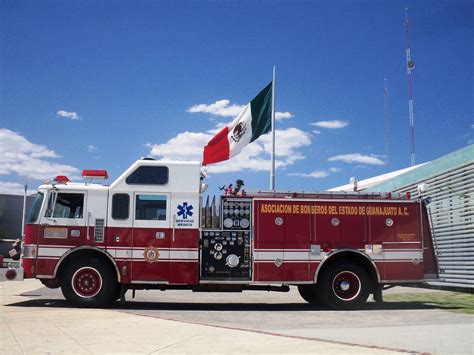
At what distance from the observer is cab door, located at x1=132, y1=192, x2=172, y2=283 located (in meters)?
12.2

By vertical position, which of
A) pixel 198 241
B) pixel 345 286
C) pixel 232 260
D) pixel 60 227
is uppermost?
pixel 60 227

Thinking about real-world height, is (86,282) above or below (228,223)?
below

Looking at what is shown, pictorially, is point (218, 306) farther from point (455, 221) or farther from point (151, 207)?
point (455, 221)

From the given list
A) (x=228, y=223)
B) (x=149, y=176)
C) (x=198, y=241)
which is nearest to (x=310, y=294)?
(x=228, y=223)

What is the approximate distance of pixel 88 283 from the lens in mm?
12094

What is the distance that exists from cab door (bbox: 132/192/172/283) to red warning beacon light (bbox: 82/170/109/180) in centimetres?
98

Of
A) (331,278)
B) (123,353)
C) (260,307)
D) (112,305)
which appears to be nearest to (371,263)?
(331,278)

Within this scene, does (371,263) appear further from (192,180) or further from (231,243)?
(192,180)

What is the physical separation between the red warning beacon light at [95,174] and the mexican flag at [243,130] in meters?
6.64

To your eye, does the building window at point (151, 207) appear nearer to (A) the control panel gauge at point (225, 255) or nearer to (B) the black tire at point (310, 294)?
(A) the control panel gauge at point (225, 255)

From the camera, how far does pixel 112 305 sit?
41.4ft

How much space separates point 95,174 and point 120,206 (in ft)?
3.58

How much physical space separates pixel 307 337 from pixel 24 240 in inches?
295

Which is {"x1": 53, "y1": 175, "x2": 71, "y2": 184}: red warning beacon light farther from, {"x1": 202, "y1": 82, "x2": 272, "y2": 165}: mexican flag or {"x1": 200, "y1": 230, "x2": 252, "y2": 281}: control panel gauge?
{"x1": 202, "y1": 82, "x2": 272, "y2": 165}: mexican flag
